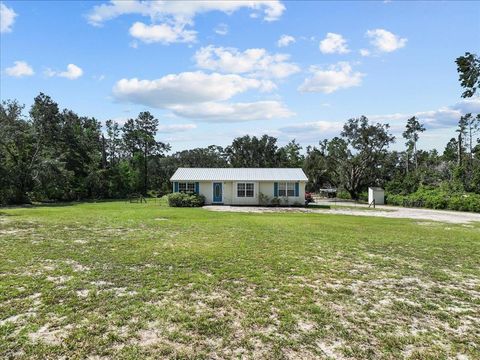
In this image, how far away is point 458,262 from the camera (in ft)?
27.4

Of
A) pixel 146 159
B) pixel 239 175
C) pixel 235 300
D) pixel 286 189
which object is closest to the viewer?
pixel 235 300

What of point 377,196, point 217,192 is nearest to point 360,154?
point 377,196

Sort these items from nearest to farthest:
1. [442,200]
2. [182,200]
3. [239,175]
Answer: [182,200] < [442,200] < [239,175]

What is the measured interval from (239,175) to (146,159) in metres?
25.0

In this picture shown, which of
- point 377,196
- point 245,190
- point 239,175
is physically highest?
point 239,175

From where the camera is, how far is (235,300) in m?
5.43

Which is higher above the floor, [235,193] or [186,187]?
[186,187]

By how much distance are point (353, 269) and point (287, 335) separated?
3.70m

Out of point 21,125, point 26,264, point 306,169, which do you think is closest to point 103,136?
point 21,125

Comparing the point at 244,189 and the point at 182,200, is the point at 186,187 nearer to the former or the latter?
the point at 182,200

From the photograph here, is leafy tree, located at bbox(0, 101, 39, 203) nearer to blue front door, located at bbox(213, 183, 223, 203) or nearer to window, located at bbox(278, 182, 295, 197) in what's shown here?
blue front door, located at bbox(213, 183, 223, 203)

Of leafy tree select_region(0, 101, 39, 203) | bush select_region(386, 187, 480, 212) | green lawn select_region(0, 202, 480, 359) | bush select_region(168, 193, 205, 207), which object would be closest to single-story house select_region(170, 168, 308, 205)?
bush select_region(168, 193, 205, 207)

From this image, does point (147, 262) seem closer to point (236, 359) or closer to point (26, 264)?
point (26, 264)

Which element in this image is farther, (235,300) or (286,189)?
(286,189)
